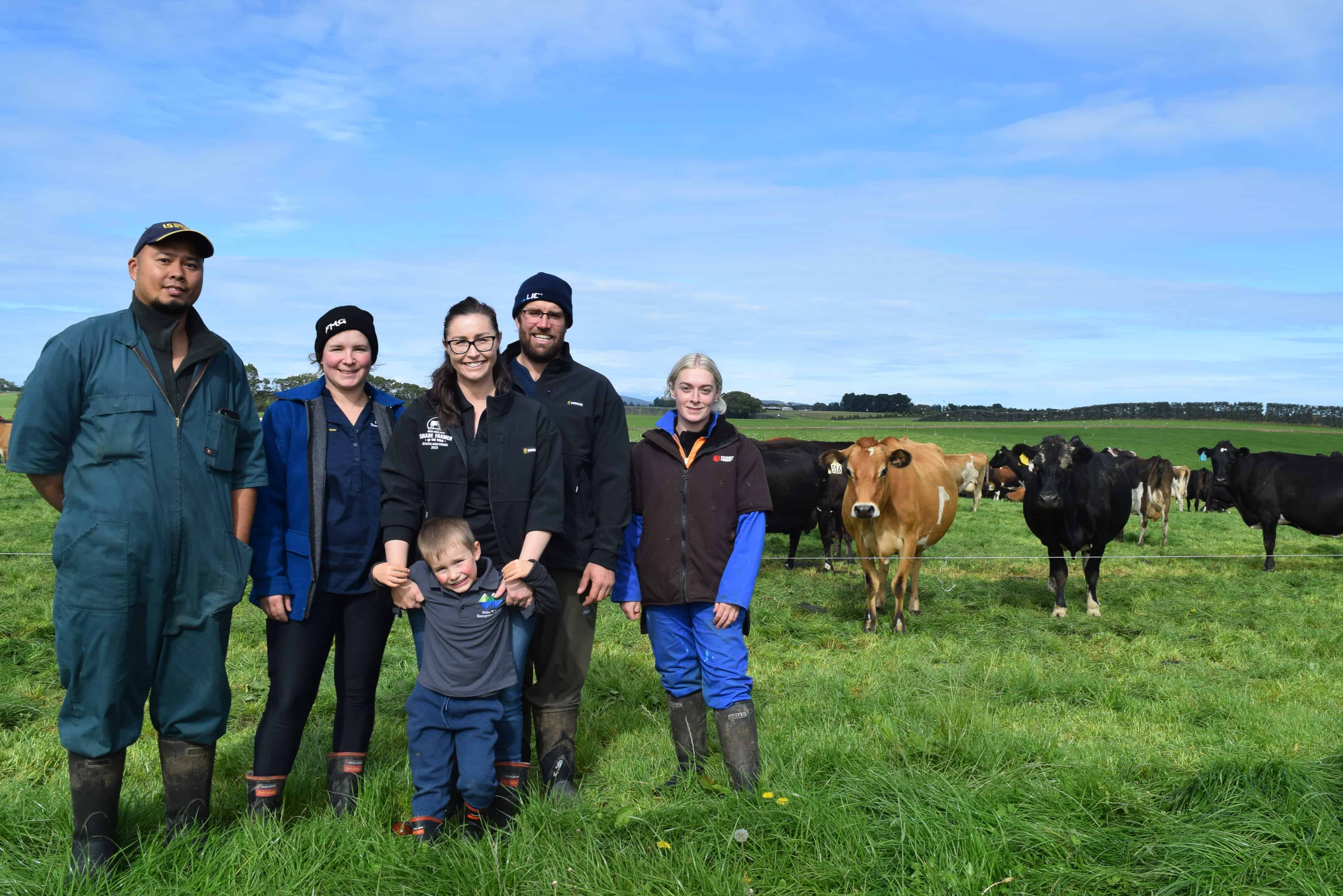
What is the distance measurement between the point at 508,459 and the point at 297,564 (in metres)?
0.95

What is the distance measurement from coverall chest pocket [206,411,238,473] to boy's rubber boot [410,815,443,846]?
151 centimetres

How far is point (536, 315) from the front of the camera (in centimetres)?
411

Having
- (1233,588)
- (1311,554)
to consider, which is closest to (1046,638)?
(1233,588)

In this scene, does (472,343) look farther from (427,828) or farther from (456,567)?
(427,828)

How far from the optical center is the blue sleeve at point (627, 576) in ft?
13.8

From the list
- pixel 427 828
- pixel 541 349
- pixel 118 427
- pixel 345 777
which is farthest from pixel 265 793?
pixel 541 349

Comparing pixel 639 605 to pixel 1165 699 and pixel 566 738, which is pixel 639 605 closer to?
pixel 566 738

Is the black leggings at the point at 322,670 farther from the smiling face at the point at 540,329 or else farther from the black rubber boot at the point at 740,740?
the black rubber boot at the point at 740,740

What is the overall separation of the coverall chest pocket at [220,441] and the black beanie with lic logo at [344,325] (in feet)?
1.81

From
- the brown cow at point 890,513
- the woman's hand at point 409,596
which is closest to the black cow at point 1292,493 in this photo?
the brown cow at point 890,513

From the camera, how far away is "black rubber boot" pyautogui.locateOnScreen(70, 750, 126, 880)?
126 inches

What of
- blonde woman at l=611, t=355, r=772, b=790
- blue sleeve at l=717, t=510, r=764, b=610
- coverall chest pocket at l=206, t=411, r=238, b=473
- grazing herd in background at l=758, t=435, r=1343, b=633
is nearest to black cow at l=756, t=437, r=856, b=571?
grazing herd in background at l=758, t=435, r=1343, b=633

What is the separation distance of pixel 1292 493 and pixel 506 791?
50.6ft

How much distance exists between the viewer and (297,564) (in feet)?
12.0
